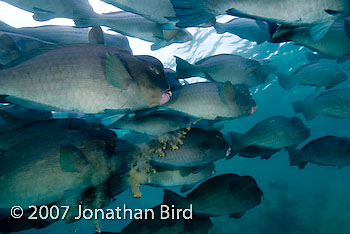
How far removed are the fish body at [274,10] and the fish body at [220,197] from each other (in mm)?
2334

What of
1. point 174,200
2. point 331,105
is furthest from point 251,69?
point 174,200

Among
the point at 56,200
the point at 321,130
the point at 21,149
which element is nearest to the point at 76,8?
the point at 21,149

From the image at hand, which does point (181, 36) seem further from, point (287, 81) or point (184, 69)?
point (287, 81)

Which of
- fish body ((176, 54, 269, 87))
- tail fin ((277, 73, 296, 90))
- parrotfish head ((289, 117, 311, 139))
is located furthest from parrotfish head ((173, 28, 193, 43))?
tail fin ((277, 73, 296, 90))

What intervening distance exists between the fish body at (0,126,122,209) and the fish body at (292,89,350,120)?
422cm

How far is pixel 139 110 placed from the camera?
81.2 inches

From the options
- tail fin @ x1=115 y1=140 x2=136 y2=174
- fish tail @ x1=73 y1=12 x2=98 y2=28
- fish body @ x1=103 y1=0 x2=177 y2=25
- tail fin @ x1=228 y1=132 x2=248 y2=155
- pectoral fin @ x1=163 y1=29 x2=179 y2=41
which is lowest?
tail fin @ x1=228 y1=132 x2=248 y2=155

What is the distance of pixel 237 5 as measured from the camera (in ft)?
5.55

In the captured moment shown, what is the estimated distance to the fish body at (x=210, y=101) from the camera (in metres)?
2.79

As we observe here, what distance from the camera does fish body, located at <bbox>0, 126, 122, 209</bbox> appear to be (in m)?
1.74

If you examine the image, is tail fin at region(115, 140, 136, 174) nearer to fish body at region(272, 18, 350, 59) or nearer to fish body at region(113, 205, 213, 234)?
fish body at region(113, 205, 213, 234)

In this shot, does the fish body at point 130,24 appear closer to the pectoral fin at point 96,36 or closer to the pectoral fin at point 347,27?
the pectoral fin at point 96,36

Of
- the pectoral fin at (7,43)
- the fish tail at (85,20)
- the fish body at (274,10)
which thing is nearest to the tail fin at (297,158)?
the fish body at (274,10)

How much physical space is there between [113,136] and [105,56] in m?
0.88
